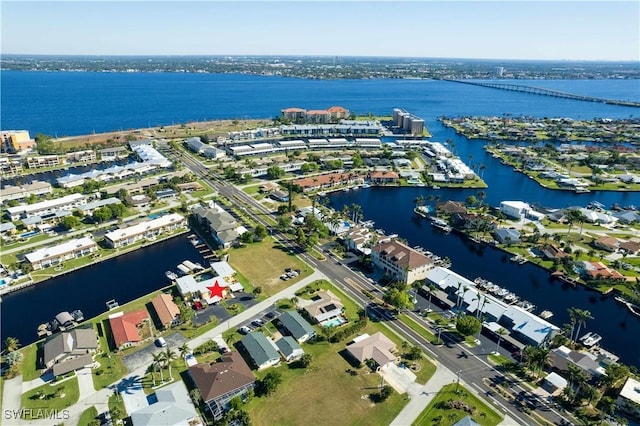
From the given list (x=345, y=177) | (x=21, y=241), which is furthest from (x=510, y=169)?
(x=21, y=241)

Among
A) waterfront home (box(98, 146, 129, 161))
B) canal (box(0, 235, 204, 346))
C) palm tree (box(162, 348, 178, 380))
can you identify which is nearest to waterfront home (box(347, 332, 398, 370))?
palm tree (box(162, 348, 178, 380))

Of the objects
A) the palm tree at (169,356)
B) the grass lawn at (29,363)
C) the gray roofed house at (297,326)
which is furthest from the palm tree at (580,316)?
the grass lawn at (29,363)

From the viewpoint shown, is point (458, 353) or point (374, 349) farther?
point (458, 353)

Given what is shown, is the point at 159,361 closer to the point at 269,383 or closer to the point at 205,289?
the point at 269,383

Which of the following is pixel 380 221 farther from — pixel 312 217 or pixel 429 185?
pixel 429 185

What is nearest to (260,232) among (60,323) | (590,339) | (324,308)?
(324,308)

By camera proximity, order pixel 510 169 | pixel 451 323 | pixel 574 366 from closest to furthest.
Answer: pixel 574 366 < pixel 451 323 < pixel 510 169
